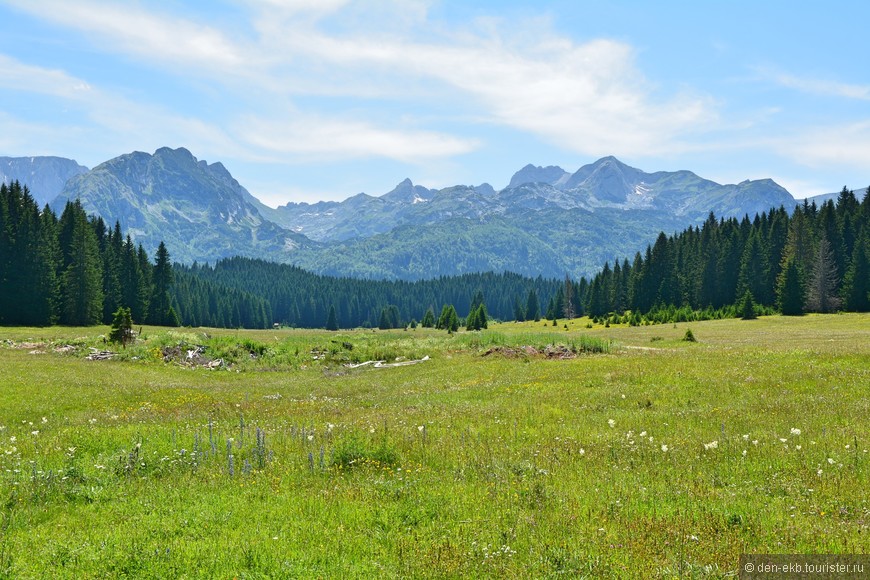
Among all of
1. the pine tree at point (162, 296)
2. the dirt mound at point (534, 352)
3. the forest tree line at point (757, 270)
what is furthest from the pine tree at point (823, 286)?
the pine tree at point (162, 296)

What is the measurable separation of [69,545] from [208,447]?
536cm

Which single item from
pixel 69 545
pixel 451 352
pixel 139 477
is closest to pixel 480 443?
pixel 139 477

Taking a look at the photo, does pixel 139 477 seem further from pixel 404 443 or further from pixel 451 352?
pixel 451 352

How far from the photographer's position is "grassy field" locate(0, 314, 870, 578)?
6535 mm

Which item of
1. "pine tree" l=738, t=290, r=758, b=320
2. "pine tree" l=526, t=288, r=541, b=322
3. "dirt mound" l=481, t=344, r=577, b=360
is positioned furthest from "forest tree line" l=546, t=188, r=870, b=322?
"dirt mound" l=481, t=344, r=577, b=360

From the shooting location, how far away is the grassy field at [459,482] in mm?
6535

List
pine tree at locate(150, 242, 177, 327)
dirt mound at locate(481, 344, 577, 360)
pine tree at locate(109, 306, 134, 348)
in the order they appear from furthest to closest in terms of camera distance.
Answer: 1. pine tree at locate(150, 242, 177, 327)
2. pine tree at locate(109, 306, 134, 348)
3. dirt mound at locate(481, 344, 577, 360)

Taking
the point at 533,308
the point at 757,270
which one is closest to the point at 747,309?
the point at 757,270

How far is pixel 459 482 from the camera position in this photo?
31.6 ft

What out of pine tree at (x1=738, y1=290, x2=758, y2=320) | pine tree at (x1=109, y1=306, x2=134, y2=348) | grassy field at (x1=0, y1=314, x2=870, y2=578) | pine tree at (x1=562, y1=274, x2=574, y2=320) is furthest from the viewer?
pine tree at (x1=562, y1=274, x2=574, y2=320)

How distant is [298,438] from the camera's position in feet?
43.7

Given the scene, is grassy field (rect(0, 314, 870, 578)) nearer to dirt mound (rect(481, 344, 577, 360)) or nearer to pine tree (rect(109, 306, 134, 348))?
dirt mound (rect(481, 344, 577, 360))

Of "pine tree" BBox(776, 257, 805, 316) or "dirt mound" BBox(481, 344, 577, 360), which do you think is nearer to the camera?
"dirt mound" BBox(481, 344, 577, 360)

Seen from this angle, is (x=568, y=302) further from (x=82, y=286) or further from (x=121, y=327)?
(x=121, y=327)
